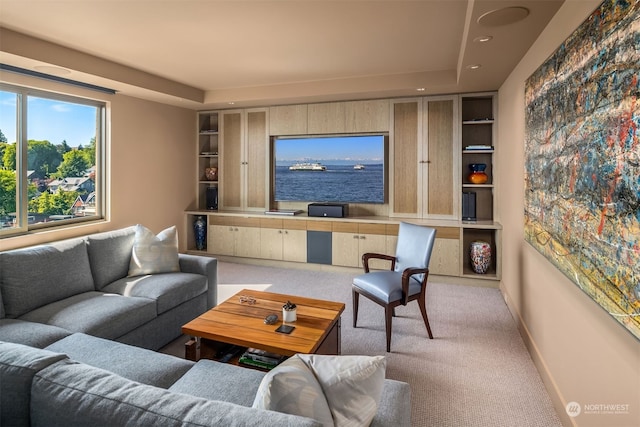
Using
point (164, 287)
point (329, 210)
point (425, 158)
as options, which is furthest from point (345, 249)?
point (164, 287)

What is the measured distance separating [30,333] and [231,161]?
3.98 meters

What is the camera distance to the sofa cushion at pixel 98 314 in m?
2.27

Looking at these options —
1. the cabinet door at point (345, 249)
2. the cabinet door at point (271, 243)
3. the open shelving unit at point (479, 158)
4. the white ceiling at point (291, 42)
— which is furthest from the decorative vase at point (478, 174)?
the cabinet door at point (271, 243)

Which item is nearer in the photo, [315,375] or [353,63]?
[315,375]

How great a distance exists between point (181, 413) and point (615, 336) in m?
1.57

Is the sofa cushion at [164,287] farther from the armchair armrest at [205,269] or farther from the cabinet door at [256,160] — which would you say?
the cabinet door at [256,160]

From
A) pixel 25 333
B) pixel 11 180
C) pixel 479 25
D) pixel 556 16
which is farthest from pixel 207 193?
pixel 556 16

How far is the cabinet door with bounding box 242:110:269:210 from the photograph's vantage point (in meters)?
5.49

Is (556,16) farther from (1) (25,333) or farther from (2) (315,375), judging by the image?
(1) (25,333)

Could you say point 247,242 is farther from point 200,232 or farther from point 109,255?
point 109,255

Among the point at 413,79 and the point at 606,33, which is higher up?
the point at 413,79

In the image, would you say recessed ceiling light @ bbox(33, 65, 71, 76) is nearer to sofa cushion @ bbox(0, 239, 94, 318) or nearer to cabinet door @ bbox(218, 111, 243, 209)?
sofa cushion @ bbox(0, 239, 94, 318)

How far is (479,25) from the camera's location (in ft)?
7.85

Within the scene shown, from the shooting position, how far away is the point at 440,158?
4637mm
